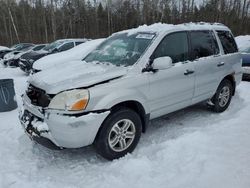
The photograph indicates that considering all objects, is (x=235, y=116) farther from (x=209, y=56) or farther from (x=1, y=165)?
(x=1, y=165)

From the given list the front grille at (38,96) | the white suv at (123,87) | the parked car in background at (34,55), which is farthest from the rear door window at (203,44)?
the parked car in background at (34,55)

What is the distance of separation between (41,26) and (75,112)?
42036 mm

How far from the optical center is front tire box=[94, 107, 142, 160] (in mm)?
3672

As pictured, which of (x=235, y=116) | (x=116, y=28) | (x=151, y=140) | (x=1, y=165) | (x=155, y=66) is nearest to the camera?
(x=1, y=165)

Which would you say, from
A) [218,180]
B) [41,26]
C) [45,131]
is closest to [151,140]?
[218,180]

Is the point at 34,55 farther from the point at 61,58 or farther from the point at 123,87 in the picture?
the point at 123,87

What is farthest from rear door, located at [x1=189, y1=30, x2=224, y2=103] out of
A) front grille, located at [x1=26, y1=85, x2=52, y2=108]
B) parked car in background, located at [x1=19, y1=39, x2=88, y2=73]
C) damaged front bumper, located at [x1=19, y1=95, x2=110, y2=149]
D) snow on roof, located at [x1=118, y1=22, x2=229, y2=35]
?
parked car in background, located at [x1=19, y1=39, x2=88, y2=73]

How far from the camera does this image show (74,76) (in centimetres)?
381

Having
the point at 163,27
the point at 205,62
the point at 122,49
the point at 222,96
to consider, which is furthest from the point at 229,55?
the point at 122,49

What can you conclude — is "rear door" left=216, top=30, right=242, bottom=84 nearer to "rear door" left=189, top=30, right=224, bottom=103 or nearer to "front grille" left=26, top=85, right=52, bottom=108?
"rear door" left=189, top=30, right=224, bottom=103

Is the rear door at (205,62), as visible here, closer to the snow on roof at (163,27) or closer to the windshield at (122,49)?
the snow on roof at (163,27)

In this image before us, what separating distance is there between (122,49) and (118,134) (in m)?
1.50

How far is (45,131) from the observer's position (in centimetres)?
356

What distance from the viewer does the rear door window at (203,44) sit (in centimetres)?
497
